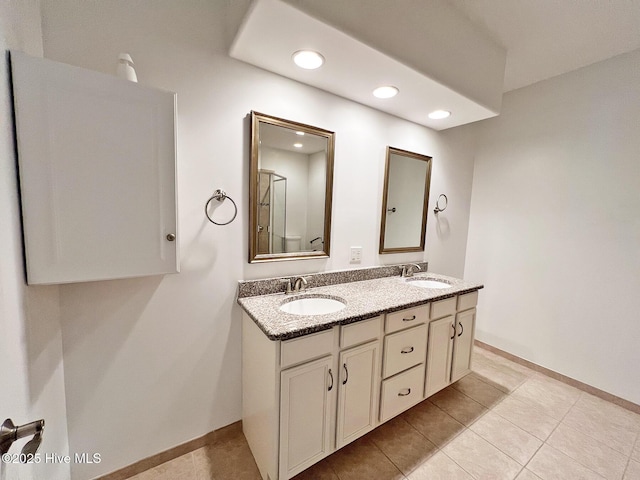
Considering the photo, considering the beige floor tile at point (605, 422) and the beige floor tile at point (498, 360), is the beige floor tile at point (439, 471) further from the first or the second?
the beige floor tile at point (498, 360)

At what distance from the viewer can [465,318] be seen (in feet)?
6.07

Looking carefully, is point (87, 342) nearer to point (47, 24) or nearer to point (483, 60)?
point (47, 24)

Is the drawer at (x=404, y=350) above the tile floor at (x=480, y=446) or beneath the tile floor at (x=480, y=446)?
above

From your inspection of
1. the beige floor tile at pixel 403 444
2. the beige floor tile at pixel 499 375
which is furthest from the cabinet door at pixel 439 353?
the beige floor tile at pixel 499 375

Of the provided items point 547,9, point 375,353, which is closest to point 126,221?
point 375,353

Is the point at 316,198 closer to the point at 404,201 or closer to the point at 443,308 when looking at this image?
the point at 404,201

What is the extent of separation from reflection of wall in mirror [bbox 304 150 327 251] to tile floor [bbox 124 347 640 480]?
125 cm

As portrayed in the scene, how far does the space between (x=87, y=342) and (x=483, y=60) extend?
280 cm

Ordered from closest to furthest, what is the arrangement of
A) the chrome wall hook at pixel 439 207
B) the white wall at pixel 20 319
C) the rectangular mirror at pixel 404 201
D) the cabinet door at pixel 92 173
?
the white wall at pixel 20 319
the cabinet door at pixel 92 173
the rectangular mirror at pixel 404 201
the chrome wall hook at pixel 439 207

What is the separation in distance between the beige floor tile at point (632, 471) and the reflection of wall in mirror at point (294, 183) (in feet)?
7.19

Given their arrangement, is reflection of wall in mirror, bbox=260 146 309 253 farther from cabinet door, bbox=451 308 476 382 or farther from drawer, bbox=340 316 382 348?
cabinet door, bbox=451 308 476 382

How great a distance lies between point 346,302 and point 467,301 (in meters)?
1.05

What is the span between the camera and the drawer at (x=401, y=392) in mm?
1424

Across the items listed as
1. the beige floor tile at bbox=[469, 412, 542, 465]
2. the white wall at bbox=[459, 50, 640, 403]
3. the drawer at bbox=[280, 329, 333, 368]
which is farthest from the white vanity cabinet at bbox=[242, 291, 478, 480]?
the white wall at bbox=[459, 50, 640, 403]
